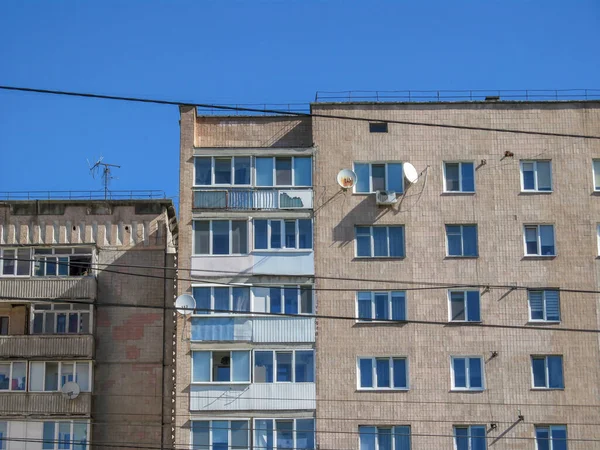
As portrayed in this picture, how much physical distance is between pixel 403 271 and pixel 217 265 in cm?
760

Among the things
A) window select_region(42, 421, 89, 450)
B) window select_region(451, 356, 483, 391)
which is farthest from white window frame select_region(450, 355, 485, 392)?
window select_region(42, 421, 89, 450)

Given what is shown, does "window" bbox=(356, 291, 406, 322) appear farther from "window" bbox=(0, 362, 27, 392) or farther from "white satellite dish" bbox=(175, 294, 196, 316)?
"window" bbox=(0, 362, 27, 392)

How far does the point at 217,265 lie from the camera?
50.1 meters

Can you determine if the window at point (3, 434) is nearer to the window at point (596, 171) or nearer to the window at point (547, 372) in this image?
the window at point (547, 372)

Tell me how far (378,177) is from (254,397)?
10.6m

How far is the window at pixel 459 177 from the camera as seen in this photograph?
51469 mm

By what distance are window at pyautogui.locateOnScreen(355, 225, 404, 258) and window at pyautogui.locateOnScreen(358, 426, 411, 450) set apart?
278 inches

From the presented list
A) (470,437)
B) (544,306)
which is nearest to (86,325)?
(470,437)

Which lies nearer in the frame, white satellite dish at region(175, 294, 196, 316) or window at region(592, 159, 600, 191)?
white satellite dish at region(175, 294, 196, 316)

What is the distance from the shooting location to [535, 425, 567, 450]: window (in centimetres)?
4834

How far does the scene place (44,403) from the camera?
4978cm

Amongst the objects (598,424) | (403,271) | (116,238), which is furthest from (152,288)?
(598,424)

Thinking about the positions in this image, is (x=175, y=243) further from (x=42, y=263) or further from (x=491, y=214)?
(x=491, y=214)

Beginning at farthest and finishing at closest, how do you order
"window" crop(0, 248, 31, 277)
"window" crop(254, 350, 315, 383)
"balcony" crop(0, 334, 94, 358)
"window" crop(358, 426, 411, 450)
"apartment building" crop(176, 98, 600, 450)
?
"window" crop(0, 248, 31, 277)
"balcony" crop(0, 334, 94, 358)
"window" crop(254, 350, 315, 383)
"apartment building" crop(176, 98, 600, 450)
"window" crop(358, 426, 411, 450)
